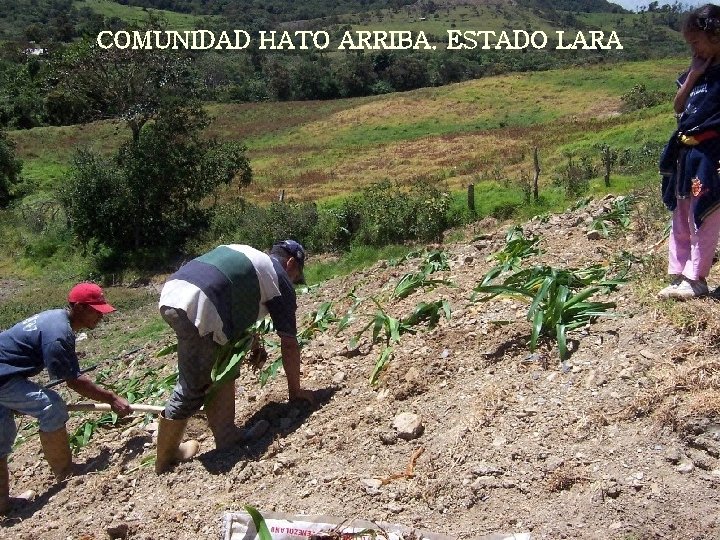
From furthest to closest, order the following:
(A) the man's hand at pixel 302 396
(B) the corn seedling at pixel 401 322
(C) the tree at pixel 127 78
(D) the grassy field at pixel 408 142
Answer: (C) the tree at pixel 127 78
(D) the grassy field at pixel 408 142
(B) the corn seedling at pixel 401 322
(A) the man's hand at pixel 302 396

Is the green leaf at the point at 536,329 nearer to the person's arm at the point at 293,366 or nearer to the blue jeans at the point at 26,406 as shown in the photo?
the person's arm at the point at 293,366

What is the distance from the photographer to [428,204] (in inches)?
538

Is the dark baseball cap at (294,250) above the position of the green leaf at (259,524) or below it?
above

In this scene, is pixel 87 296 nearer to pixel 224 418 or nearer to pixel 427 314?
pixel 224 418

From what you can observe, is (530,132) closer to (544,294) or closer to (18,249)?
(18,249)

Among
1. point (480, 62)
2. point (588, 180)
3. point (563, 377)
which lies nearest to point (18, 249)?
point (588, 180)

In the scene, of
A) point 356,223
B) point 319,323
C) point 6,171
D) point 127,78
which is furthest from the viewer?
point 6,171

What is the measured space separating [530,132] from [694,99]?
1297 inches

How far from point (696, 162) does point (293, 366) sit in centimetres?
239

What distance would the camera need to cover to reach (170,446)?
13.4 ft

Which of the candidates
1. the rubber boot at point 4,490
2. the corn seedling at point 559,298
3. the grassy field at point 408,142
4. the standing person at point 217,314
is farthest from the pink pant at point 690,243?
the grassy field at point 408,142

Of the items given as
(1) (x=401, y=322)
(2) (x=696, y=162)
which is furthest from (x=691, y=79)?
(1) (x=401, y=322)

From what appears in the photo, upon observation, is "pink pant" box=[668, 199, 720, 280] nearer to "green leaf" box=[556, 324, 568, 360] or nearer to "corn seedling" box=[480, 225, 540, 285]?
"green leaf" box=[556, 324, 568, 360]

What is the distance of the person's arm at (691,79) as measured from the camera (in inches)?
144
